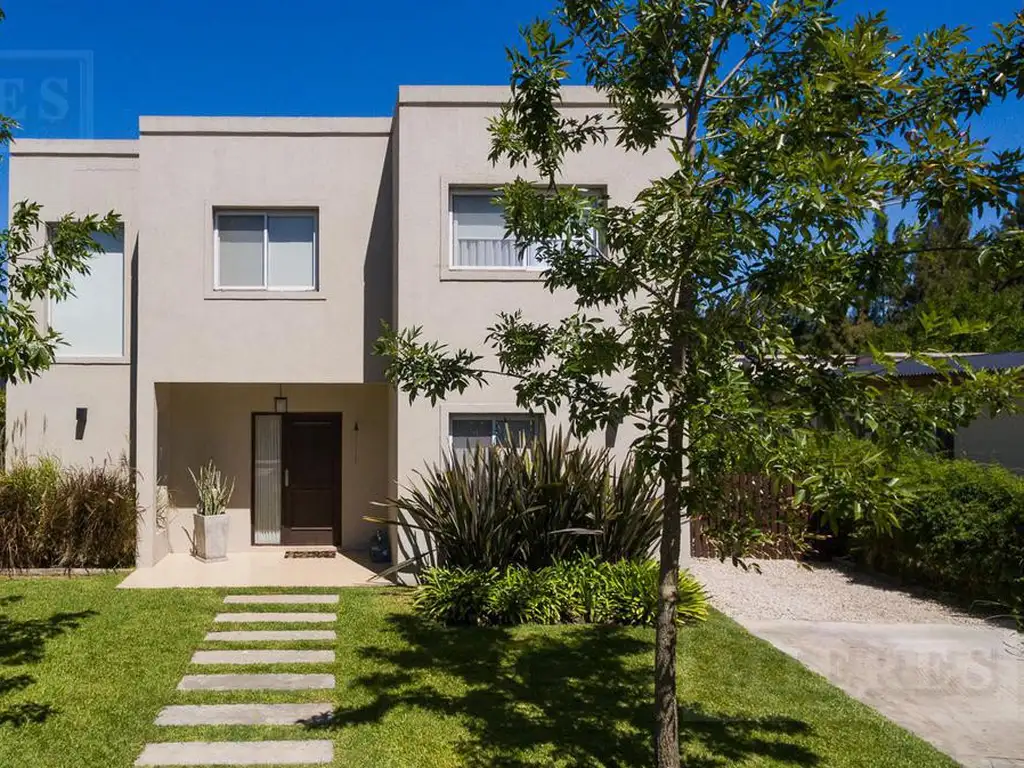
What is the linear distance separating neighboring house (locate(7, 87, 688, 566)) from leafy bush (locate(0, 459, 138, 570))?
0.35 m

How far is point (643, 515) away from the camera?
9961 mm

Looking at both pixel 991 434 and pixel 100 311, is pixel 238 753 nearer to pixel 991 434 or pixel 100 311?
pixel 100 311

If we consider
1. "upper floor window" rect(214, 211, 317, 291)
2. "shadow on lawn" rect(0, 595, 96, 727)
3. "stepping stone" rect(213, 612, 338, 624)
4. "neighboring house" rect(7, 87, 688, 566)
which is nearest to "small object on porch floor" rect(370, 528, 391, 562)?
"neighboring house" rect(7, 87, 688, 566)

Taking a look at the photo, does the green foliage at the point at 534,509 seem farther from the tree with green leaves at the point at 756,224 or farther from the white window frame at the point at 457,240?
the tree with green leaves at the point at 756,224

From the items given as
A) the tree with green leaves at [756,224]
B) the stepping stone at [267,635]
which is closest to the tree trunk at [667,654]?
the tree with green leaves at [756,224]

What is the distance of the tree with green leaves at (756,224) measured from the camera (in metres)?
3.99

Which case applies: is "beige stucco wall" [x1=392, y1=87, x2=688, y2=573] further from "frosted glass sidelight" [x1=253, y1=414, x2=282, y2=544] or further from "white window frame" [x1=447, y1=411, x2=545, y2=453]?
"frosted glass sidelight" [x1=253, y1=414, x2=282, y2=544]

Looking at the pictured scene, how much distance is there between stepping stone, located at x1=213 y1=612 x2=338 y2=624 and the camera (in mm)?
9009

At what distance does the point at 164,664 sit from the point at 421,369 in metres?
4.17

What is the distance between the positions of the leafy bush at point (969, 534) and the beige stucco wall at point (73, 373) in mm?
10910

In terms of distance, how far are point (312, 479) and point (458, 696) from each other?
7427 mm

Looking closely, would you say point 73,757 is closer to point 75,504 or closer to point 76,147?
point 75,504

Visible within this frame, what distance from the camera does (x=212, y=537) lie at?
12328mm

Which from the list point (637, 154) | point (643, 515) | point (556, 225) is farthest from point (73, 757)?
point (637, 154)
